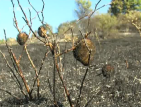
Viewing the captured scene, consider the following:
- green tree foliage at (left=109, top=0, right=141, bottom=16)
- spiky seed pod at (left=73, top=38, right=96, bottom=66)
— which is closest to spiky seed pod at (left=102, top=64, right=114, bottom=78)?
spiky seed pod at (left=73, top=38, right=96, bottom=66)

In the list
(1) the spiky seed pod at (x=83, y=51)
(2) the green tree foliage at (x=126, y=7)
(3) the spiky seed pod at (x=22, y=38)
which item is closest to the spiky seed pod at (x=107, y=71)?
(3) the spiky seed pod at (x=22, y=38)

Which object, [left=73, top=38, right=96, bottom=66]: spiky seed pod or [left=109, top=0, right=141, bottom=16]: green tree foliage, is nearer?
[left=73, top=38, right=96, bottom=66]: spiky seed pod

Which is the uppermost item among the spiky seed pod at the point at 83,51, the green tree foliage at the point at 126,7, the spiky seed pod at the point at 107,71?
the green tree foliage at the point at 126,7

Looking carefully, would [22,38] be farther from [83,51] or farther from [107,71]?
[83,51]

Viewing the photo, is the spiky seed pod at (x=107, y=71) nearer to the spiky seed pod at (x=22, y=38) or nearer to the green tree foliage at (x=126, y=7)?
the spiky seed pod at (x=22, y=38)

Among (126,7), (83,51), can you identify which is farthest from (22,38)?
(126,7)

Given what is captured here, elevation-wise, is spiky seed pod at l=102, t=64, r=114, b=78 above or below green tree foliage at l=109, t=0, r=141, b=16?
below

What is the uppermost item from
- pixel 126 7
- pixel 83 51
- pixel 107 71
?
pixel 126 7

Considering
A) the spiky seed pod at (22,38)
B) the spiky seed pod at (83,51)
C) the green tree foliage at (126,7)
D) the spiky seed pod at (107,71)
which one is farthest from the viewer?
the green tree foliage at (126,7)

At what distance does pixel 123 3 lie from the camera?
1545 inches

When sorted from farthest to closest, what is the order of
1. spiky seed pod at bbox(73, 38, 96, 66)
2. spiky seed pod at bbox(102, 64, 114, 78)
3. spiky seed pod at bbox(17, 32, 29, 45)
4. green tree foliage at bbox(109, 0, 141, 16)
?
1. green tree foliage at bbox(109, 0, 141, 16)
2. spiky seed pod at bbox(17, 32, 29, 45)
3. spiky seed pod at bbox(102, 64, 114, 78)
4. spiky seed pod at bbox(73, 38, 96, 66)

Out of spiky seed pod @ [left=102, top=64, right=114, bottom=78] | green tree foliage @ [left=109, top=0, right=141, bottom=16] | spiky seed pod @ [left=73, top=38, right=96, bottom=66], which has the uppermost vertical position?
green tree foliage @ [left=109, top=0, right=141, bottom=16]

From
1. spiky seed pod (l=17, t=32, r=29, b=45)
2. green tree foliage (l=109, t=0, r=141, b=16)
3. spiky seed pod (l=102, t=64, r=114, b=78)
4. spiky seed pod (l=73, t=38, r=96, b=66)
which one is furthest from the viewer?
green tree foliage (l=109, t=0, r=141, b=16)

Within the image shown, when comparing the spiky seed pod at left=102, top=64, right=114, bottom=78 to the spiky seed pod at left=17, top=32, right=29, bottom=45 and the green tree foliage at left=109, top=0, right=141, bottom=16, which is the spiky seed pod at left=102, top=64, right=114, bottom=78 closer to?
the spiky seed pod at left=17, top=32, right=29, bottom=45
